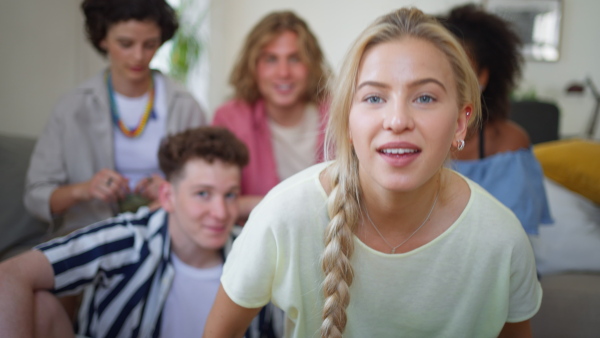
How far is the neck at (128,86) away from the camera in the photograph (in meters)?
2.04

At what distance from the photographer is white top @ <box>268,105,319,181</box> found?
211cm

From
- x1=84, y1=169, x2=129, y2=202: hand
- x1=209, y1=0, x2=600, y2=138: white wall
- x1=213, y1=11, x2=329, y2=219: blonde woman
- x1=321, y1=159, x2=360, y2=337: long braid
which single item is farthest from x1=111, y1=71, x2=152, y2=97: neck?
x1=209, y1=0, x2=600, y2=138: white wall

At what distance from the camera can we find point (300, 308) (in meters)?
1.09

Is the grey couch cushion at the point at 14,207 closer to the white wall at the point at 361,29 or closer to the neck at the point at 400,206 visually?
the neck at the point at 400,206

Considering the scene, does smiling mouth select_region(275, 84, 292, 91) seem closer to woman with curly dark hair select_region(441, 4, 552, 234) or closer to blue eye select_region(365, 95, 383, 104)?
woman with curly dark hair select_region(441, 4, 552, 234)

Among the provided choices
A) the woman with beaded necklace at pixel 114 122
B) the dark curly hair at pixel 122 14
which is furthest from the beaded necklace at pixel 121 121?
the dark curly hair at pixel 122 14

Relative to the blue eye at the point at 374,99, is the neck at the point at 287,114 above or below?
below

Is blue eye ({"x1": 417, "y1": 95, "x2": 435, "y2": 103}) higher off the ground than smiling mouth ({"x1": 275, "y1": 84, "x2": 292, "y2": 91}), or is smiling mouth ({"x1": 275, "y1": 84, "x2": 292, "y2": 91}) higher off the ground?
blue eye ({"x1": 417, "y1": 95, "x2": 435, "y2": 103})

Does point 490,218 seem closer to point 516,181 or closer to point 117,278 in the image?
point 516,181

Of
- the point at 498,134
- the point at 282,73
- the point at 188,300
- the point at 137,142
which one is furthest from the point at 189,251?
the point at 498,134

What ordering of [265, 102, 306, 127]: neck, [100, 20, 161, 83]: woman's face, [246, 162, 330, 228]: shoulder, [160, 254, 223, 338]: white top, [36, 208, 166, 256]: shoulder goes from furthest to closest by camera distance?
1. [265, 102, 306, 127]: neck
2. [100, 20, 161, 83]: woman's face
3. [160, 254, 223, 338]: white top
4. [36, 208, 166, 256]: shoulder
5. [246, 162, 330, 228]: shoulder

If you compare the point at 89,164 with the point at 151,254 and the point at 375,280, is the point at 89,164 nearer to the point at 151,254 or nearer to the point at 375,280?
the point at 151,254

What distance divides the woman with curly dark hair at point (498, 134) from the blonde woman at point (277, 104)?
54 cm

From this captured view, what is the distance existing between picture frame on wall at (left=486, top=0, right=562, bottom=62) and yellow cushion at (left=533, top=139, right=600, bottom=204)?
8.57 feet
